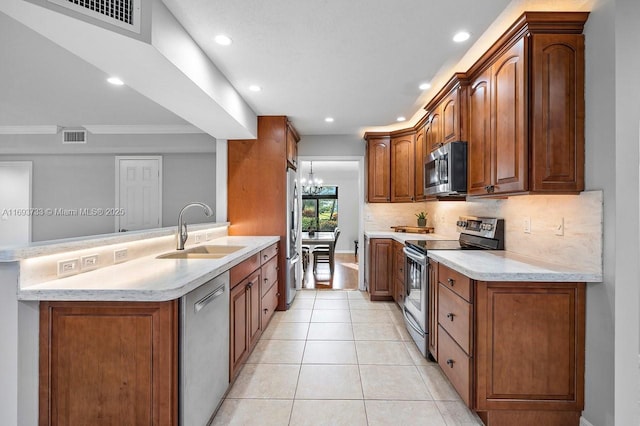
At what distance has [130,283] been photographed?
146 cm

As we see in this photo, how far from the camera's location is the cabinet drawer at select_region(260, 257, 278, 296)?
A: 10.3 ft

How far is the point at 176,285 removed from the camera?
141cm

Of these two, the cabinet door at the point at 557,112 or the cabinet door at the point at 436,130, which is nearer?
the cabinet door at the point at 557,112

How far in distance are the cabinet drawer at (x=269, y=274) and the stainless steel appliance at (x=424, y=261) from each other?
1422 mm

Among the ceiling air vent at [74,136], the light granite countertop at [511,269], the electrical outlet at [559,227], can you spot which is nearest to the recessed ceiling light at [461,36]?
the electrical outlet at [559,227]

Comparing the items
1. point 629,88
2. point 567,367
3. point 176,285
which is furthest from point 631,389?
point 176,285

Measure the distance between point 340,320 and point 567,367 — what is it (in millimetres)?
2161

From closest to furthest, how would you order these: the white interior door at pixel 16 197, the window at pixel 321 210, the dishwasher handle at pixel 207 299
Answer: the dishwasher handle at pixel 207 299, the white interior door at pixel 16 197, the window at pixel 321 210

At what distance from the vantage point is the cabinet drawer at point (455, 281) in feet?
6.17

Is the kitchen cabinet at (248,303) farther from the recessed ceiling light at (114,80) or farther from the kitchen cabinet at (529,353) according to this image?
the recessed ceiling light at (114,80)

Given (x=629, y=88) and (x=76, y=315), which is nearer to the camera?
(x=76, y=315)

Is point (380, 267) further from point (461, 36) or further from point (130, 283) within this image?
point (130, 283)

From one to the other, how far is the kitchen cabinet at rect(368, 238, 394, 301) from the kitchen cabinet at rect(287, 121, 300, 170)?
151cm

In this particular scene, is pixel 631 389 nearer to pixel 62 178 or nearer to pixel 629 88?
pixel 629 88
